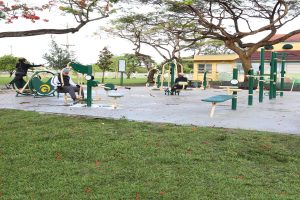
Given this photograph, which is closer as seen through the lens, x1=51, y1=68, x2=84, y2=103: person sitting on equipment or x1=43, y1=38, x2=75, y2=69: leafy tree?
x1=51, y1=68, x2=84, y2=103: person sitting on equipment

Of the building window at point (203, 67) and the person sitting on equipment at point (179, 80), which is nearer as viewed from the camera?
the person sitting on equipment at point (179, 80)

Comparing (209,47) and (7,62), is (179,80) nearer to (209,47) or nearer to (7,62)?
(209,47)

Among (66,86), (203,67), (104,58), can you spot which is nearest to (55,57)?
(104,58)

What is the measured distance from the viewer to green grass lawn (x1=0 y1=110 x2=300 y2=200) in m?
3.84

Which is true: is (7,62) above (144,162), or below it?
above

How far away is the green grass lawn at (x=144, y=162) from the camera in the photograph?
384cm

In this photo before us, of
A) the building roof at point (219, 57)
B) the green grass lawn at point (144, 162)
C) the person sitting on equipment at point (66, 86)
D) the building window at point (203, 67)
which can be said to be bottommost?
the green grass lawn at point (144, 162)

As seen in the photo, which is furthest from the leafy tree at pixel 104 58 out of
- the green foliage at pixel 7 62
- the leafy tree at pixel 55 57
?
the green foliage at pixel 7 62

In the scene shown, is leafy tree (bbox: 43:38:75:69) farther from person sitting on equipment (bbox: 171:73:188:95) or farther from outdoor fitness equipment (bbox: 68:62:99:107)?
outdoor fitness equipment (bbox: 68:62:99:107)

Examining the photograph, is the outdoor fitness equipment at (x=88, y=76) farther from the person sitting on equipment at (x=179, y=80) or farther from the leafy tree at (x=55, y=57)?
the leafy tree at (x=55, y=57)

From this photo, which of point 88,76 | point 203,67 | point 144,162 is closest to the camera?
point 144,162

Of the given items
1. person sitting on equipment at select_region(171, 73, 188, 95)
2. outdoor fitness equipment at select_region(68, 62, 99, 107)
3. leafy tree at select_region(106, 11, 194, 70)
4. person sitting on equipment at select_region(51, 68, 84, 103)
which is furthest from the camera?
leafy tree at select_region(106, 11, 194, 70)

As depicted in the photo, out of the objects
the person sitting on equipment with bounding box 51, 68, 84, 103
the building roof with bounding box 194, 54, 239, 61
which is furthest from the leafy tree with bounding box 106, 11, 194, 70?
the person sitting on equipment with bounding box 51, 68, 84, 103

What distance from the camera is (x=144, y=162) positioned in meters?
4.73
